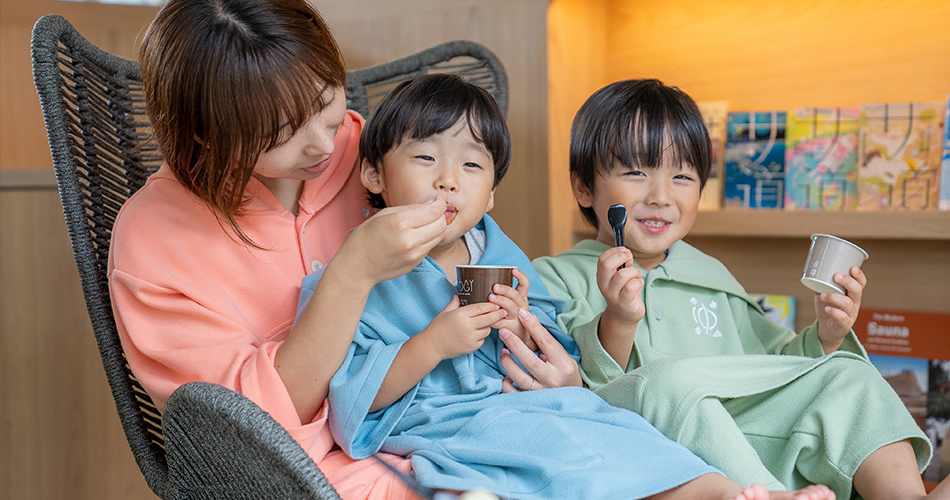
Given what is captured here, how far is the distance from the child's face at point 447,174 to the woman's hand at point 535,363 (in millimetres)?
173

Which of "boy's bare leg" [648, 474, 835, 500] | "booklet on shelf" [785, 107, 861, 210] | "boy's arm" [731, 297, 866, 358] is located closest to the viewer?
"boy's bare leg" [648, 474, 835, 500]

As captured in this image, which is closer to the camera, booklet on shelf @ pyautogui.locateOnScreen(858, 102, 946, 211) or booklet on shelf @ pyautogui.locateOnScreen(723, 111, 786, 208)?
booklet on shelf @ pyautogui.locateOnScreen(858, 102, 946, 211)

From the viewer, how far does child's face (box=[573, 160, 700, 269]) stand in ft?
4.00

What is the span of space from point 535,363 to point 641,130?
0.47 meters

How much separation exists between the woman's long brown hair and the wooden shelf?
50.7 inches

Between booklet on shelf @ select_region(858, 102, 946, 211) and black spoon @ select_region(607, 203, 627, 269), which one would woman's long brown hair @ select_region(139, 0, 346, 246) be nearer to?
black spoon @ select_region(607, 203, 627, 269)

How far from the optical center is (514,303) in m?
1.01

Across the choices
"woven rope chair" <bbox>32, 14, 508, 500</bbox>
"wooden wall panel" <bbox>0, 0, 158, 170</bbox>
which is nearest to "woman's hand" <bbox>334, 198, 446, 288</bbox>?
"woven rope chair" <bbox>32, 14, 508, 500</bbox>

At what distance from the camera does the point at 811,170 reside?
1.82 meters

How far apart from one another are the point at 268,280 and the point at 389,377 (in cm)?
24

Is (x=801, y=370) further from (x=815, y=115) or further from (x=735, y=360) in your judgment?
(x=815, y=115)

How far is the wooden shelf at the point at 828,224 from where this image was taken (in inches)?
65.9

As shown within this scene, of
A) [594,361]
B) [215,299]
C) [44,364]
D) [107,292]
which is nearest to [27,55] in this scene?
[44,364]

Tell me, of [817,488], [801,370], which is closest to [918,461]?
[801,370]
